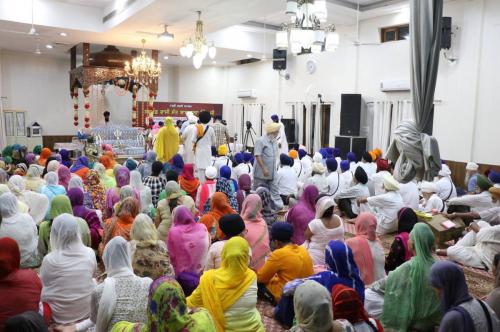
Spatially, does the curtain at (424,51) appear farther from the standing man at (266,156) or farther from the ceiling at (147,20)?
the ceiling at (147,20)

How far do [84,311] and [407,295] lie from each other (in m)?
2.17

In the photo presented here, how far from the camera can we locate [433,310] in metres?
Answer: 2.77

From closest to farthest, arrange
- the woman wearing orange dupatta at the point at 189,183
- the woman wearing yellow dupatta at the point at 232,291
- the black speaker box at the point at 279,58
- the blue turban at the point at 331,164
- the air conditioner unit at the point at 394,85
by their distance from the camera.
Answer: the woman wearing yellow dupatta at the point at 232,291 < the woman wearing orange dupatta at the point at 189,183 < the blue turban at the point at 331,164 < the air conditioner unit at the point at 394,85 < the black speaker box at the point at 279,58

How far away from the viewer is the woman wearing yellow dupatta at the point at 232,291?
7.73 ft

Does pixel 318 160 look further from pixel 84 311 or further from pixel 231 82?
pixel 231 82

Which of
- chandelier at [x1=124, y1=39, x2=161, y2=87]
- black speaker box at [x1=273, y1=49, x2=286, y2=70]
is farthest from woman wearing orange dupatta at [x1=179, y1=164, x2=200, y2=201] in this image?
black speaker box at [x1=273, y1=49, x2=286, y2=70]

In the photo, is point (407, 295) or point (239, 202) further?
point (239, 202)

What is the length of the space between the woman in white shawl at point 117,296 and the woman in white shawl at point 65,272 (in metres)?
0.55

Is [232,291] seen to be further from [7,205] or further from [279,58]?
[279,58]

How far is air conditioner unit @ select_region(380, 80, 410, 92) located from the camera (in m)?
9.02

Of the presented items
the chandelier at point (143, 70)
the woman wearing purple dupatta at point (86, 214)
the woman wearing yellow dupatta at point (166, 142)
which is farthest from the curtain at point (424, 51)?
the chandelier at point (143, 70)

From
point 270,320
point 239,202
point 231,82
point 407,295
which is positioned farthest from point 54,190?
point 231,82

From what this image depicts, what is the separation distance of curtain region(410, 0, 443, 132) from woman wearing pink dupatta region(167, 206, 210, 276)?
6.06 feet

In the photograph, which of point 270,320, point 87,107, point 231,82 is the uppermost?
point 231,82
